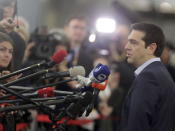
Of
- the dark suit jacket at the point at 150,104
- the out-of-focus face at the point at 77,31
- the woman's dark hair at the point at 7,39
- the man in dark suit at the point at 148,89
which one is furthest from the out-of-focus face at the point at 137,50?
the out-of-focus face at the point at 77,31

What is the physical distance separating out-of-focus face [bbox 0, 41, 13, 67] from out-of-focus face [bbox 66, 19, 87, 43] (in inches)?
80.5

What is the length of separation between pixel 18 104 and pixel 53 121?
0.29 meters

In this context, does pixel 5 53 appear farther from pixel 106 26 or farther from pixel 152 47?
pixel 106 26

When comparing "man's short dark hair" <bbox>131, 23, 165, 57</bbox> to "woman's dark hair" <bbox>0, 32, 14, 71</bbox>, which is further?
"man's short dark hair" <bbox>131, 23, 165, 57</bbox>

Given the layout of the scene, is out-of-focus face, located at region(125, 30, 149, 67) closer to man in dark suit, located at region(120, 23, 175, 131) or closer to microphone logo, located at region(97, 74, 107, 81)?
man in dark suit, located at region(120, 23, 175, 131)

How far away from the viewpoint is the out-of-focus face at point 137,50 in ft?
14.0

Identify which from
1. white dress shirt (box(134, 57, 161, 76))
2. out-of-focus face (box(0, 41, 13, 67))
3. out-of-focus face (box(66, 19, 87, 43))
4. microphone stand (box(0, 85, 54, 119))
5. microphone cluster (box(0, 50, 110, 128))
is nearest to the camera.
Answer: microphone stand (box(0, 85, 54, 119))

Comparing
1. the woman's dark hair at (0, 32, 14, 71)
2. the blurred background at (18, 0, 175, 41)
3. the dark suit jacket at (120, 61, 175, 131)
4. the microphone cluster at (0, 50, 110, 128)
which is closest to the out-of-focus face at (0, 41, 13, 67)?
the woman's dark hair at (0, 32, 14, 71)

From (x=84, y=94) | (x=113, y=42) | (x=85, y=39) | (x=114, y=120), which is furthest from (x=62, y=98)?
(x=113, y=42)

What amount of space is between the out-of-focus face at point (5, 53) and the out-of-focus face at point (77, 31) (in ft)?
6.71

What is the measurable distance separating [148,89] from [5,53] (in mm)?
1133

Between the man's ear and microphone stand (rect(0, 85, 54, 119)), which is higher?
the man's ear

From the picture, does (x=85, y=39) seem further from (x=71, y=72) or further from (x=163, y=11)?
(x=163, y=11)

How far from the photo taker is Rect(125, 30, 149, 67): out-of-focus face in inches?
168
